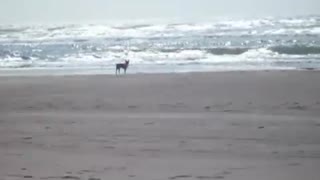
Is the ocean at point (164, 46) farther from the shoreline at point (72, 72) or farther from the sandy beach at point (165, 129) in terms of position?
the sandy beach at point (165, 129)

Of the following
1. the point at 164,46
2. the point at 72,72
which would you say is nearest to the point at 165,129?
the point at 72,72

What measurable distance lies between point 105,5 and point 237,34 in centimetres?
348

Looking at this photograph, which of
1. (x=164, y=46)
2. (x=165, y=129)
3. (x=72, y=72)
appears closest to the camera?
(x=165, y=129)

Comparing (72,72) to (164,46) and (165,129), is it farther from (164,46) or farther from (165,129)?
(165,129)

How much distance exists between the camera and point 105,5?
50.0 feet

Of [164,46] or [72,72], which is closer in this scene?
[72,72]

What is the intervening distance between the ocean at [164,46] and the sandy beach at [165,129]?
7.78ft

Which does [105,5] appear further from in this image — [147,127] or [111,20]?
[147,127]

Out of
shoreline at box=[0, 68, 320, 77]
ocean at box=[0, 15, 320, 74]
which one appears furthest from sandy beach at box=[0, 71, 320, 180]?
ocean at box=[0, 15, 320, 74]

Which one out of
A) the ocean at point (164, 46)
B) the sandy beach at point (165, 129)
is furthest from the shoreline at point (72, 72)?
the sandy beach at point (165, 129)

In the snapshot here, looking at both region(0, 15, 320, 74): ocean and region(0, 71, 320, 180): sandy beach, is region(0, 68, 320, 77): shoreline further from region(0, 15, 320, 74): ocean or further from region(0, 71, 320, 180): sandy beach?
region(0, 71, 320, 180): sandy beach

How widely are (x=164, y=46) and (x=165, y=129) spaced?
8759mm

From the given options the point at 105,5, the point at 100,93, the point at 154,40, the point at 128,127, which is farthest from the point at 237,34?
the point at 128,127

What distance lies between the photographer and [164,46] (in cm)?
1341
